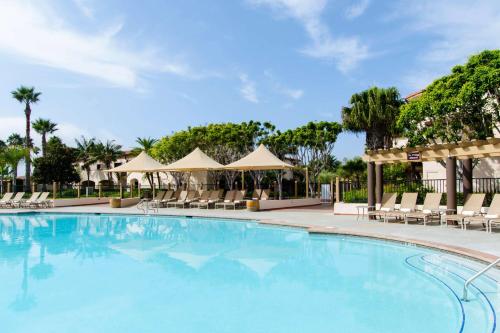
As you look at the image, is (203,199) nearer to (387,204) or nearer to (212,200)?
(212,200)

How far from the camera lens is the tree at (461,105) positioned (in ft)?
47.4

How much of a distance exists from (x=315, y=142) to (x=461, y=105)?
1279 centimetres

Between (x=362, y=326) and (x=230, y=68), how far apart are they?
18.2 meters

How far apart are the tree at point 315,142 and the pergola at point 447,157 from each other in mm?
11446

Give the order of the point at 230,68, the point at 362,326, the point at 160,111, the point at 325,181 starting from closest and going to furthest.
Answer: the point at 362,326 < the point at 230,68 < the point at 160,111 < the point at 325,181

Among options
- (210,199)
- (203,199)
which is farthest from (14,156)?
(210,199)

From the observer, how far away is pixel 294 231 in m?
13.1

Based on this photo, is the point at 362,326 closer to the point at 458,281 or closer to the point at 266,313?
the point at 266,313

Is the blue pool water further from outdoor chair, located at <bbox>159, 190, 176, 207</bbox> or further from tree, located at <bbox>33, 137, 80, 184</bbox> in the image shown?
tree, located at <bbox>33, 137, 80, 184</bbox>

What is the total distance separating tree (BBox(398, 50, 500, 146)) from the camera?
1444 centimetres

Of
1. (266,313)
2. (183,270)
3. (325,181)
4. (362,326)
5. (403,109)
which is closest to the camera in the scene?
(362,326)

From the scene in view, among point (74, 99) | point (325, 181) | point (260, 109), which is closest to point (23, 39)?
point (74, 99)

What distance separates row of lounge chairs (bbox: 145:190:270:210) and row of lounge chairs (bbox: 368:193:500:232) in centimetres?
909

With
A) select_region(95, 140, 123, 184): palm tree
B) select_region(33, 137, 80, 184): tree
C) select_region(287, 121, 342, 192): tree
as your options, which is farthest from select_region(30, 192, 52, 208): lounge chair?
select_region(95, 140, 123, 184): palm tree
